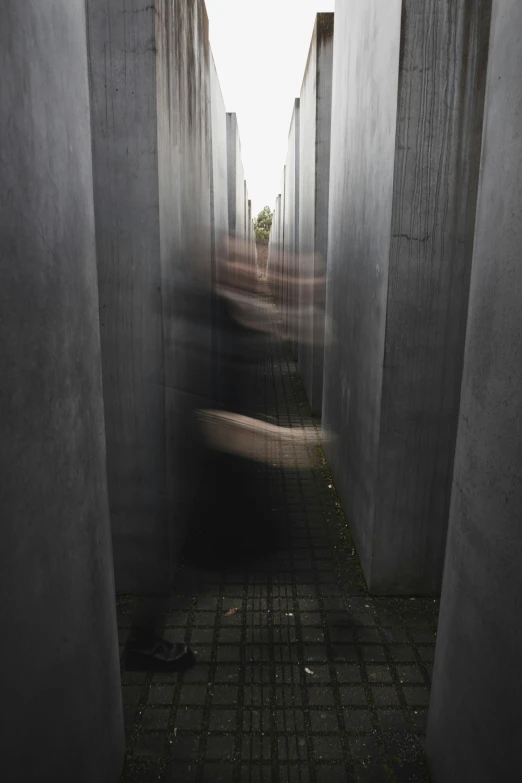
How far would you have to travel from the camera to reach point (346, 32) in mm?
6215

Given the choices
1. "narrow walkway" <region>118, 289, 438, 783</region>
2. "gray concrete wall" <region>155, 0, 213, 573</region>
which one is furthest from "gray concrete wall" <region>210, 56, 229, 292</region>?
"narrow walkway" <region>118, 289, 438, 783</region>

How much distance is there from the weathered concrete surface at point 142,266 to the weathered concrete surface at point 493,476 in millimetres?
2542

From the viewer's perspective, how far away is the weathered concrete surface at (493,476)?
2188mm

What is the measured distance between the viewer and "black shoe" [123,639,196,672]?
13.2ft

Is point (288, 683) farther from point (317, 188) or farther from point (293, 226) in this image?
point (293, 226)

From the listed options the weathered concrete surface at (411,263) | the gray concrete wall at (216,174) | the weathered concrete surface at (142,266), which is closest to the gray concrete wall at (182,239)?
the weathered concrete surface at (142,266)

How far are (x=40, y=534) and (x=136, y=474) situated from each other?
2.76 meters

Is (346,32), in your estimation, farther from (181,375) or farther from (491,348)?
(491,348)

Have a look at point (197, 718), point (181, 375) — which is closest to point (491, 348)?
point (197, 718)

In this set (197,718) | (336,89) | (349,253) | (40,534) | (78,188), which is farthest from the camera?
(336,89)

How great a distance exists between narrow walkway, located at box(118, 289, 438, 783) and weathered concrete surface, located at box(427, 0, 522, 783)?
704 millimetres

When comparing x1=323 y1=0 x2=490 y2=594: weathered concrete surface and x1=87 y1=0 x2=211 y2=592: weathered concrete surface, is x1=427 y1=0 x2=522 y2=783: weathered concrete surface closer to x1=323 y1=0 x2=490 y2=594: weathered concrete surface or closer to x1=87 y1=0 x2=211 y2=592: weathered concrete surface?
x1=323 y1=0 x2=490 y2=594: weathered concrete surface

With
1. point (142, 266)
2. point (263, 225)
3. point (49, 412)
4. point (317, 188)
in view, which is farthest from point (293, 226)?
point (263, 225)

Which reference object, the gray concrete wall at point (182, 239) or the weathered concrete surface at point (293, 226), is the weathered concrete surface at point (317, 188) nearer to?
the gray concrete wall at point (182, 239)
